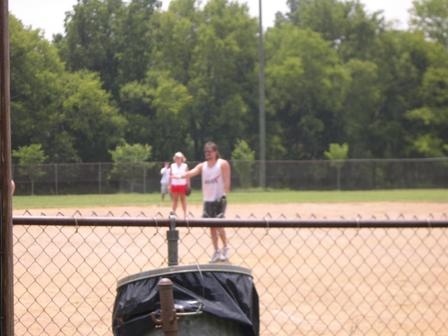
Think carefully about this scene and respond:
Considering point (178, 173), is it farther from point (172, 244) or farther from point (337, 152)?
point (337, 152)

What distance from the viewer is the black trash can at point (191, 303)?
3834mm

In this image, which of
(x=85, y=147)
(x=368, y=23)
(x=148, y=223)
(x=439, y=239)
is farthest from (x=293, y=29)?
(x=148, y=223)

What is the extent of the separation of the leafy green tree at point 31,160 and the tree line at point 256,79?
490cm

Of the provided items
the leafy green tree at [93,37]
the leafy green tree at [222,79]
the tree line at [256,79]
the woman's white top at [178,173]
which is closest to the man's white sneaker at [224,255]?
the woman's white top at [178,173]

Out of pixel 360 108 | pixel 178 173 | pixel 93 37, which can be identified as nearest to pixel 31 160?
pixel 93 37

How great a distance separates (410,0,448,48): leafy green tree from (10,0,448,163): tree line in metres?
0.08

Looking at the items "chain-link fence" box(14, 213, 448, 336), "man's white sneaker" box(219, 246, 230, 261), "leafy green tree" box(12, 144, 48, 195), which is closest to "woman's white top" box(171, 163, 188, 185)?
"chain-link fence" box(14, 213, 448, 336)

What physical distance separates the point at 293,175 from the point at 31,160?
18.3m

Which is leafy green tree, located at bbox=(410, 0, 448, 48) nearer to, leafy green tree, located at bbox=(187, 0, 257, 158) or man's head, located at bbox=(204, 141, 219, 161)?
leafy green tree, located at bbox=(187, 0, 257, 158)

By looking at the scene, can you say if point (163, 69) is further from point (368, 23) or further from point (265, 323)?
point (265, 323)

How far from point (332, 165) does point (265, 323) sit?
46165 mm

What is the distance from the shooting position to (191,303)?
382cm

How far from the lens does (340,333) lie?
7168 millimetres

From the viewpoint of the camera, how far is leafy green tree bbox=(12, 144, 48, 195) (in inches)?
1565
